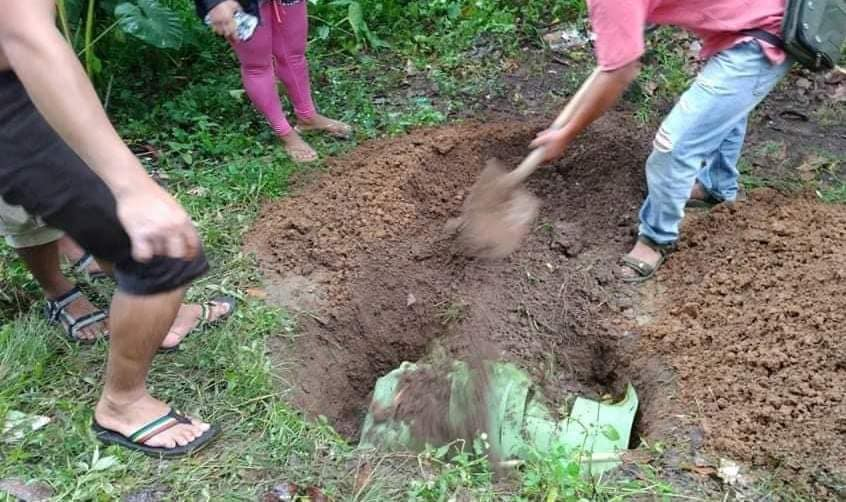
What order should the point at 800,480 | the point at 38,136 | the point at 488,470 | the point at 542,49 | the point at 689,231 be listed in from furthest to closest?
the point at 542,49 < the point at 689,231 < the point at 488,470 < the point at 800,480 < the point at 38,136

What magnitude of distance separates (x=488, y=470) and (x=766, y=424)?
89cm

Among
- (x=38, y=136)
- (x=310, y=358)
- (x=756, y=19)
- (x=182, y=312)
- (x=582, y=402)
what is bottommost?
(x=582, y=402)

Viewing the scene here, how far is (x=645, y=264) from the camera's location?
3.08 m

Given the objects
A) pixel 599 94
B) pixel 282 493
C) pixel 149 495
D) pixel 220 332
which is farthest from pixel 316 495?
pixel 599 94

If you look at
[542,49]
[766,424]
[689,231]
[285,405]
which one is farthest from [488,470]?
[542,49]

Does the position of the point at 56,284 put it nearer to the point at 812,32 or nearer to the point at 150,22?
the point at 150,22

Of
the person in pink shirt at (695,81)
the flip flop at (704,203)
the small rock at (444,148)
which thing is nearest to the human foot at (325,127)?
the small rock at (444,148)

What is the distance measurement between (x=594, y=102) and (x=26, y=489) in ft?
6.74

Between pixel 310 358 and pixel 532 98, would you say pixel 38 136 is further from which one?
pixel 532 98

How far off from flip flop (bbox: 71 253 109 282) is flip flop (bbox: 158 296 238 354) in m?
0.49

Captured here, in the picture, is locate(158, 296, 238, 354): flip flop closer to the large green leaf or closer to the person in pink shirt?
the person in pink shirt

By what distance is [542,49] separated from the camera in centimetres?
450

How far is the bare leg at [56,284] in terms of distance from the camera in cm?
263

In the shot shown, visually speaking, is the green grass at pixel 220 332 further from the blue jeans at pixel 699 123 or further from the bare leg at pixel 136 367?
the blue jeans at pixel 699 123
